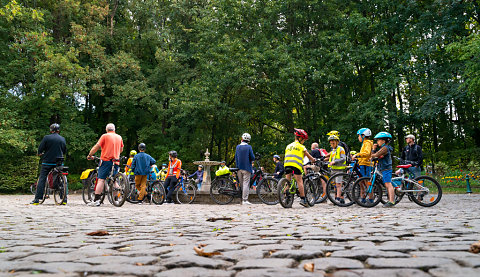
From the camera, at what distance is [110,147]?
1058 cm

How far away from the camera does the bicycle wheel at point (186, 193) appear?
545 inches

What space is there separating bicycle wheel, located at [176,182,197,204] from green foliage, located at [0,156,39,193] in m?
16.4

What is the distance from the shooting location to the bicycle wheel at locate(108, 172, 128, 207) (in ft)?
34.4

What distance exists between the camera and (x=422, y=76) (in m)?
23.9

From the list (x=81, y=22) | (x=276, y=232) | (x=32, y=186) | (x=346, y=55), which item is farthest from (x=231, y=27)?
(x=276, y=232)

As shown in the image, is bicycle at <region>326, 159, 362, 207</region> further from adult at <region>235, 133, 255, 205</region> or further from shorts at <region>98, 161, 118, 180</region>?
shorts at <region>98, 161, 118, 180</region>

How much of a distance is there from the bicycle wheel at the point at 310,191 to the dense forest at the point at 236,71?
13326 millimetres

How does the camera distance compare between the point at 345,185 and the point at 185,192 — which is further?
the point at 185,192

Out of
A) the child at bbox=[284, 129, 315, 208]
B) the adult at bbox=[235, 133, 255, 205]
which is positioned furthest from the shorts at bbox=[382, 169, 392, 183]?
the adult at bbox=[235, 133, 255, 205]

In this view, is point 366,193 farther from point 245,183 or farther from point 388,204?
point 245,183

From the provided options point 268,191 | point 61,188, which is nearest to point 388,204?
point 268,191

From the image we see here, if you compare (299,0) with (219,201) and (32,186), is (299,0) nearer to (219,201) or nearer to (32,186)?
(219,201)

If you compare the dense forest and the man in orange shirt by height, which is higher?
the dense forest

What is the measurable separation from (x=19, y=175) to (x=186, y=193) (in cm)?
1723
